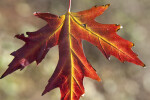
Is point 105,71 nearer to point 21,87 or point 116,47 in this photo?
point 21,87

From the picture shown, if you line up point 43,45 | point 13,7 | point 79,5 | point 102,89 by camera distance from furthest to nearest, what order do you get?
point 79,5 < point 13,7 < point 102,89 < point 43,45

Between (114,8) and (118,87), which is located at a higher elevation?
(114,8)

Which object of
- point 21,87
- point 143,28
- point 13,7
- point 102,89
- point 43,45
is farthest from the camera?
point 143,28

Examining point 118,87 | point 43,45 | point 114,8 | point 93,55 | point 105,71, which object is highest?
point 43,45

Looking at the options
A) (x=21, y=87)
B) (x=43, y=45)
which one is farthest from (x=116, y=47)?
(x=21, y=87)

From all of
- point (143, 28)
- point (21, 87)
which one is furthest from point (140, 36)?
point (21, 87)

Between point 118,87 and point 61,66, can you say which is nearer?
point 61,66

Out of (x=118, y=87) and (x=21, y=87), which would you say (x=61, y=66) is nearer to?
(x=21, y=87)
